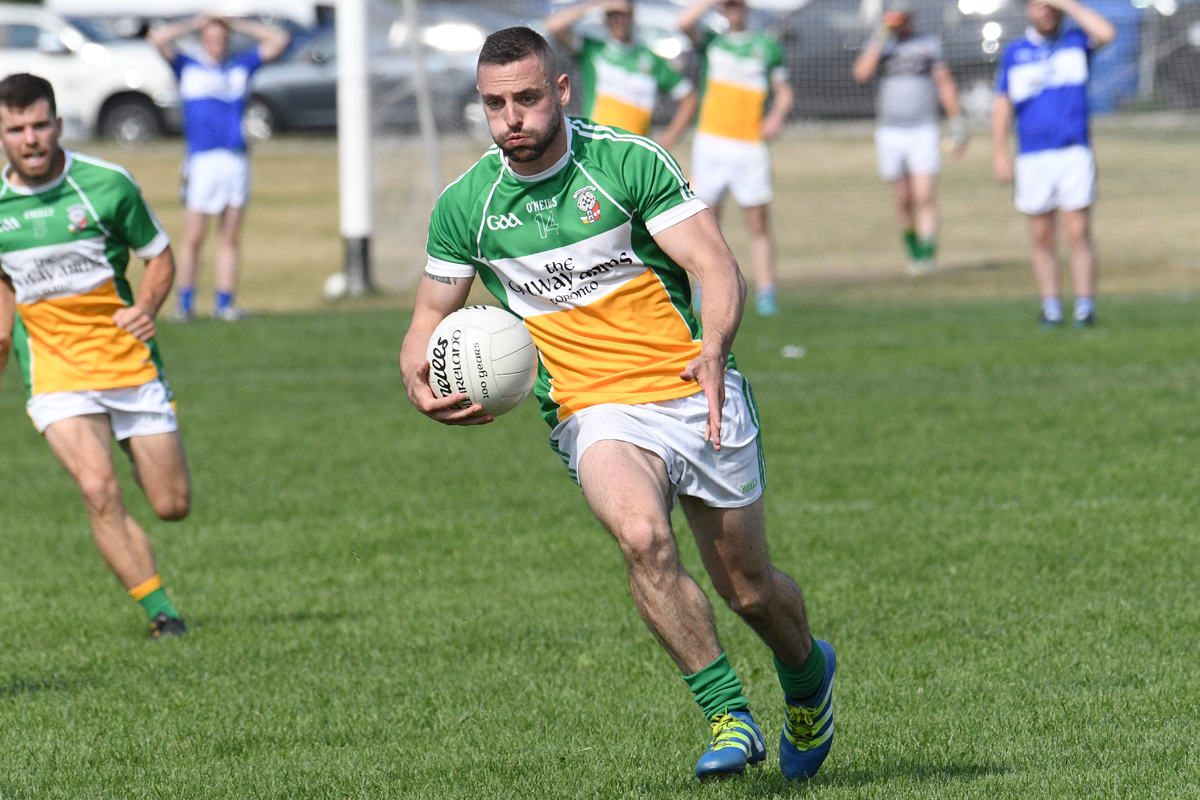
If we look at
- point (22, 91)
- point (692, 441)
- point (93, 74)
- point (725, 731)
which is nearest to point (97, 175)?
point (22, 91)

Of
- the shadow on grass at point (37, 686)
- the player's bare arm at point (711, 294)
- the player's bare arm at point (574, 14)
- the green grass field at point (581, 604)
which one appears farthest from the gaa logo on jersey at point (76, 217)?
the player's bare arm at point (574, 14)

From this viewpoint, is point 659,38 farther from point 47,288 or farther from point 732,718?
point 732,718

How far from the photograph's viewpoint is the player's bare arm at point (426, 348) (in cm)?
492

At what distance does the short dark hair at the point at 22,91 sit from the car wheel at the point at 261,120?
2107 centimetres

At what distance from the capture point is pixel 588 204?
497cm

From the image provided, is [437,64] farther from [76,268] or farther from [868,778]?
[868,778]

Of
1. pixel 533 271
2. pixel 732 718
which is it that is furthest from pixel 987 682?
pixel 533 271

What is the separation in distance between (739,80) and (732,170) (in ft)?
2.66

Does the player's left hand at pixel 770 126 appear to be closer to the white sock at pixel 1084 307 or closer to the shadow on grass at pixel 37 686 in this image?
the white sock at pixel 1084 307

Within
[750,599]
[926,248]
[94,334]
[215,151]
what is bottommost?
[926,248]

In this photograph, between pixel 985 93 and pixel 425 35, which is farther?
pixel 985 93

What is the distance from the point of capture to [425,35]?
19500 millimetres

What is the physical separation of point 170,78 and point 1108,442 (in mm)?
20980

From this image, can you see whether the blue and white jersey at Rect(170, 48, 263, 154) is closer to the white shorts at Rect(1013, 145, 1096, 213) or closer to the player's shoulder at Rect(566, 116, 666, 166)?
the white shorts at Rect(1013, 145, 1096, 213)
